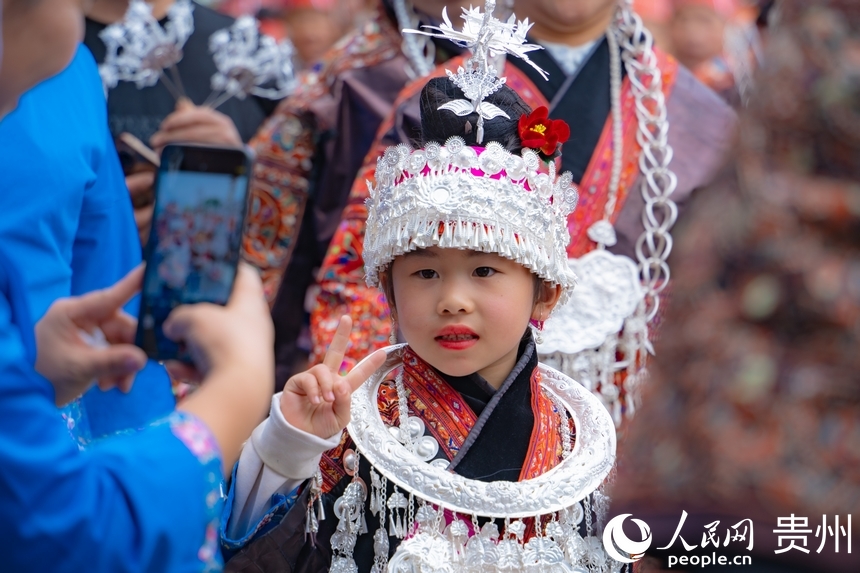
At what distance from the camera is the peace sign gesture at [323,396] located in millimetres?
1819

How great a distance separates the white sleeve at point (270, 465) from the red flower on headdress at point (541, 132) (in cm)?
70

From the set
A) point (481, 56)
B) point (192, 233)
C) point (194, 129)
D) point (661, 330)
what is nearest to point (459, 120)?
point (481, 56)

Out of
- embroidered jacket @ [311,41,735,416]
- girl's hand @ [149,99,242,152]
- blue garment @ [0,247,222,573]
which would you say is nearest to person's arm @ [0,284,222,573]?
blue garment @ [0,247,222,573]

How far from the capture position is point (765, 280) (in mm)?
871

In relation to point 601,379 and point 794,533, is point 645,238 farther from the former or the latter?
point 794,533

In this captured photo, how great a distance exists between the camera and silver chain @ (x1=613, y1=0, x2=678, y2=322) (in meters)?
2.96

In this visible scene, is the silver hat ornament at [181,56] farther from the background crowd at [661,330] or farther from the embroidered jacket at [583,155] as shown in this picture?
the embroidered jacket at [583,155]

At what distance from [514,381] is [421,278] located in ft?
0.86

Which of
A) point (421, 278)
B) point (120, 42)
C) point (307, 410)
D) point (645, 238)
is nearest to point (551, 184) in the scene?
point (421, 278)

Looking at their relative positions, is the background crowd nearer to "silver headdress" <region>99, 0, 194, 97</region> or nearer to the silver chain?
the silver chain

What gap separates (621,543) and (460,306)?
0.53 metres

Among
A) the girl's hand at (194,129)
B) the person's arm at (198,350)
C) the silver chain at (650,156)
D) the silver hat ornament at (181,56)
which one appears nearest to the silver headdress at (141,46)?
the silver hat ornament at (181,56)

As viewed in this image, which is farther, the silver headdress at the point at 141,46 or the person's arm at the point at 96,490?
the silver headdress at the point at 141,46

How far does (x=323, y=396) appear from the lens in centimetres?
182
